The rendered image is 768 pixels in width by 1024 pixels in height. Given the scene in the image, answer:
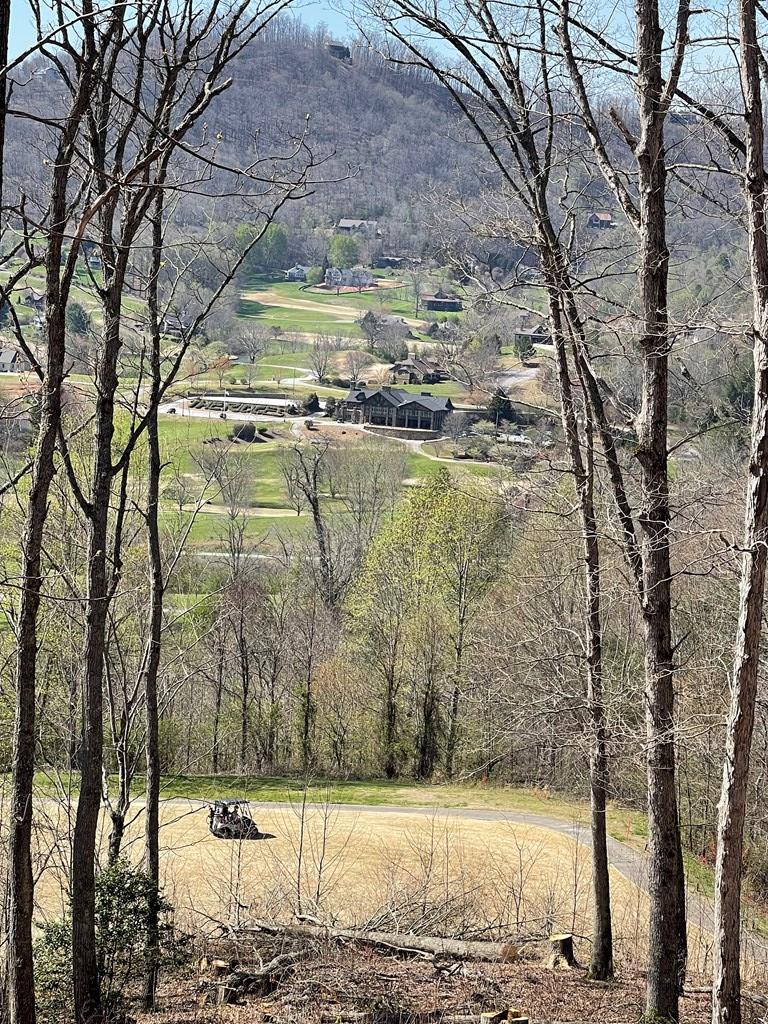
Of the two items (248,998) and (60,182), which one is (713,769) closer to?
(248,998)

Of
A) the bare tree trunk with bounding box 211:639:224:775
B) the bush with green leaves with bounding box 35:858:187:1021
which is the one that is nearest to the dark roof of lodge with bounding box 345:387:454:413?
the bare tree trunk with bounding box 211:639:224:775

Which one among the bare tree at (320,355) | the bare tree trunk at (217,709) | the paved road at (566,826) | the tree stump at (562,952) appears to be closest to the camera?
the tree stump at (562,952)

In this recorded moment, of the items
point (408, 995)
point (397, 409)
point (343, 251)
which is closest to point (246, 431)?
point (397, 409)

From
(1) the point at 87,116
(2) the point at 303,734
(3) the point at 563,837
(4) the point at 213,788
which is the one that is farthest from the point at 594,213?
(2) the point at 303,734

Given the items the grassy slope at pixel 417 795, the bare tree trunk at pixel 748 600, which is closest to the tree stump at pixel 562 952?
the bare tree trunk at pixel 748 600

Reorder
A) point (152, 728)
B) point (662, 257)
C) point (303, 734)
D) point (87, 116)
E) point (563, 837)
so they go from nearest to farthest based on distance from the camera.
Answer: point (87, 116)
point (662, 257)
point (152, 728)
point (563, 837)
point (303, 734)

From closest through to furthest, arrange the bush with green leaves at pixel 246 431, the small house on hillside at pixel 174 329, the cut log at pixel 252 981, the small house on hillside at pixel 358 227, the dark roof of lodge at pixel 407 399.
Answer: the cut log at pixel 252 981 < the small house on hillside at pixel 174 329 < the bush with green leaves at pixel 246 431 < the dark roof of lodge at pixel 407 399 < the small house on hillside at pixel 358 227

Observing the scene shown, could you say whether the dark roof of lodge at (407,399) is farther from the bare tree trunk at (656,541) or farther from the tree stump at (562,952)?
the bare tree trunk at (656,541)
